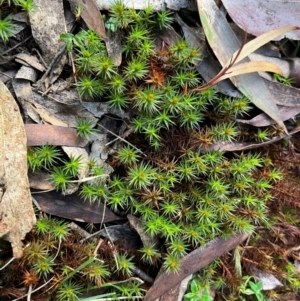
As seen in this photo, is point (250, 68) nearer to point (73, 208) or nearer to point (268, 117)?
point (268, 117)

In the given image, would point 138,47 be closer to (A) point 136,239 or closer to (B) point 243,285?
(A) point 136,239

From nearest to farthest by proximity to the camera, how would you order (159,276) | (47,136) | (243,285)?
(47,136) < (159,276) < (243,285)

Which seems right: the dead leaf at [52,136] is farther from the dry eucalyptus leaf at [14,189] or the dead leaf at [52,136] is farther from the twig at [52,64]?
the twig at [52,64]

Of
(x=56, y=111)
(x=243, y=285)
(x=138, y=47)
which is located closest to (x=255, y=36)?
(x=138, y=47)

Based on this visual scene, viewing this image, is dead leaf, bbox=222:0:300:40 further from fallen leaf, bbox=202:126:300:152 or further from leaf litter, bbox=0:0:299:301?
fallen leaf, bbox=202:126:300:152

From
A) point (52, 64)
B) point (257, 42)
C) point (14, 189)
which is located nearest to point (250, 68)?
point (257, 42)

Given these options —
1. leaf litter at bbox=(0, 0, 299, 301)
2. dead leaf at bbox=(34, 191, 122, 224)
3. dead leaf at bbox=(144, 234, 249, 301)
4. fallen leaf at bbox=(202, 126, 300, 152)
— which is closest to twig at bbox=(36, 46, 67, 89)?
leaf litter at bbox=(0, 0, 299, 301)

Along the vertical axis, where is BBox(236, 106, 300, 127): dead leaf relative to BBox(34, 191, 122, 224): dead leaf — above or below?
above

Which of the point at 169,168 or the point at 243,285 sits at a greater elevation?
the point at 169,168
